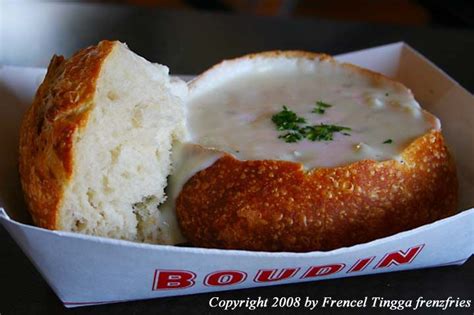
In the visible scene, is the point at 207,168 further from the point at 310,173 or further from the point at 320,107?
the point at 320,107

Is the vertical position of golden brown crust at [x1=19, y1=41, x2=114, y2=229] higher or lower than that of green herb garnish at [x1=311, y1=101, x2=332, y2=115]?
higher

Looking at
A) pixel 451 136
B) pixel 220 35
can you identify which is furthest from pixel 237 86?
pixel 220 35

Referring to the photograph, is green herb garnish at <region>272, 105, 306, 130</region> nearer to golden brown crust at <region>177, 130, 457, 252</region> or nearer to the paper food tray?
golden brown crust at <region>177, 130, 457, 252</region>

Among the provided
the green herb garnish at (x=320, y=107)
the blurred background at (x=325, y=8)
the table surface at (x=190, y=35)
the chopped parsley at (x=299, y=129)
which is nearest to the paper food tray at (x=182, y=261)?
the chopped parsley at (x=299, y=129)

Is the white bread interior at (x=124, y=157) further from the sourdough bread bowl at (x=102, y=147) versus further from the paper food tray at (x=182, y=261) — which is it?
the paper food tray at (x=182, y=261)

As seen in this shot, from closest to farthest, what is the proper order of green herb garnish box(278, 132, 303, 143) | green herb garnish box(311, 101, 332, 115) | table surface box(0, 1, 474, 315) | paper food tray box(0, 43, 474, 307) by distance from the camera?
paper food tray box(0, 43, 474, 307)
green herb garnish box(278, 132, 303, 143)
green herb garnish box(311, 101, 332, 115)
table surface box(0, 1, 474, 315)

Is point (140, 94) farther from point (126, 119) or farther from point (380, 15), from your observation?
point (380, 15)

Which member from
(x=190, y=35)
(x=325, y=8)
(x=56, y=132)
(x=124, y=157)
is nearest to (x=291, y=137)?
(x=124, y=157)

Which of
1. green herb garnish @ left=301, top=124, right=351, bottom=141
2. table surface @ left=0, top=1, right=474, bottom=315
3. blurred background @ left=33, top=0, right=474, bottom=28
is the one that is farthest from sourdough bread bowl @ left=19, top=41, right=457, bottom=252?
blurred background @ left=33, top=0, right=474, bottom=28
